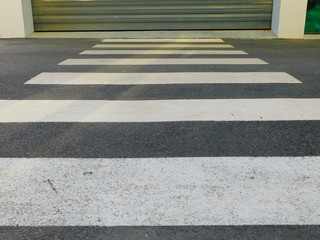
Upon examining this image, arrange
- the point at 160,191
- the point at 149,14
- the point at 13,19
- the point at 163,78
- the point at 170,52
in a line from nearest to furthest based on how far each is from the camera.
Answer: the point at 160,191 < the point at 163,78 < the point at 170,52 < the point at 13,19 < the point at 149,14

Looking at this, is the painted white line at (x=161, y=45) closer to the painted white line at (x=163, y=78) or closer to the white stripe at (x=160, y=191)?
the painted white line at (x=163, y=78)

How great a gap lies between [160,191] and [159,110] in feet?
5.56

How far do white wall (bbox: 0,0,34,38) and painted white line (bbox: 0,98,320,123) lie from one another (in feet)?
26.8

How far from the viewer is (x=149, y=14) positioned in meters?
12.2

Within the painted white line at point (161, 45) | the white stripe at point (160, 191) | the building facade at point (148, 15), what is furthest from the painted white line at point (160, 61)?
the building facade at point (148, 15)

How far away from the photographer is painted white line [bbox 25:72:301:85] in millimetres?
5188

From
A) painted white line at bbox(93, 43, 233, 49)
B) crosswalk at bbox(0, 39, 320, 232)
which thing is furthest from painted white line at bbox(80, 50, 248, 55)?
crosswalk at bbox(0, 39, 320, 232)

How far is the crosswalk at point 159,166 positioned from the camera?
2049 mm

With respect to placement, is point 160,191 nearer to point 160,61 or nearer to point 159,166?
point 159,166

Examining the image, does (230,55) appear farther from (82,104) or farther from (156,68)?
(82,104)

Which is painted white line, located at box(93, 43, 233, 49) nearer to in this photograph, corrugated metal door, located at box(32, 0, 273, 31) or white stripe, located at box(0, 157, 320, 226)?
corrugated metal door, located at box(32, 0, 273, 31)

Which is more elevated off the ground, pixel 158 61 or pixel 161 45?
pixel 158 61

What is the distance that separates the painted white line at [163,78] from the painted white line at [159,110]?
3.27 ft

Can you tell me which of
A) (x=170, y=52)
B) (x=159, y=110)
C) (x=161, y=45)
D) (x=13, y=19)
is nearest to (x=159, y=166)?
(x=159, y=110)
